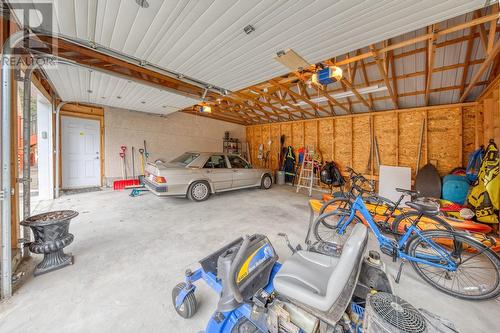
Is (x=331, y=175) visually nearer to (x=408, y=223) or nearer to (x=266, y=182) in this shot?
(x=266, y=182)

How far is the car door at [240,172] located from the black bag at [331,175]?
2.51 metres

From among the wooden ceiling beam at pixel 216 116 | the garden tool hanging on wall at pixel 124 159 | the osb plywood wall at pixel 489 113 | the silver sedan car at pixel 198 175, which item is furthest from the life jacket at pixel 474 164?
the garden tool hanging on wall at pixel 124 159

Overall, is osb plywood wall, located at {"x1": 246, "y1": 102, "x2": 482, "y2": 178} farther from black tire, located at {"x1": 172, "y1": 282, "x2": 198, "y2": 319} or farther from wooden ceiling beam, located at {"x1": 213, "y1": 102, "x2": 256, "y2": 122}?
black tire, located at {"x1": 172, "y1": 282, "x2": 198, "y2": 319}

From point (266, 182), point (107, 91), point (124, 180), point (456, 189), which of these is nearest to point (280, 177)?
point (266, 182)

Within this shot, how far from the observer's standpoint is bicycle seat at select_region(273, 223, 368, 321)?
38.8 inches

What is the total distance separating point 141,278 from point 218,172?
3301 millimetres

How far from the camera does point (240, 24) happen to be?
198 cm

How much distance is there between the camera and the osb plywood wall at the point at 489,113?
325 cm

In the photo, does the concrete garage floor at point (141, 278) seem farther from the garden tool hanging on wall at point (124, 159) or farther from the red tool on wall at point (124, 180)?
the garden tool hanging on wall at point (124, 159)

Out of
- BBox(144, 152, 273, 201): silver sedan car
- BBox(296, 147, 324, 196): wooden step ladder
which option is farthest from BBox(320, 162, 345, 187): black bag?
BBox(144, 152, 273, 201): silver sedan car

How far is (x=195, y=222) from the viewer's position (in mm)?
3414

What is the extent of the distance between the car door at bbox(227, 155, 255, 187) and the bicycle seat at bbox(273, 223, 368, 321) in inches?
163

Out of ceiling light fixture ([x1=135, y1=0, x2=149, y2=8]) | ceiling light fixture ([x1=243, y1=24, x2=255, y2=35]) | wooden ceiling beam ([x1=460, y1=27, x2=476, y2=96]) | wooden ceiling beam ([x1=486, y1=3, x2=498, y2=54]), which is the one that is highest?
wooden ceiling beam ([x1=460, y1=27, x2=476, y2=96])

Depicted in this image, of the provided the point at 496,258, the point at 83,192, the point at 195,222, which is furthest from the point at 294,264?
the point at 83,192
